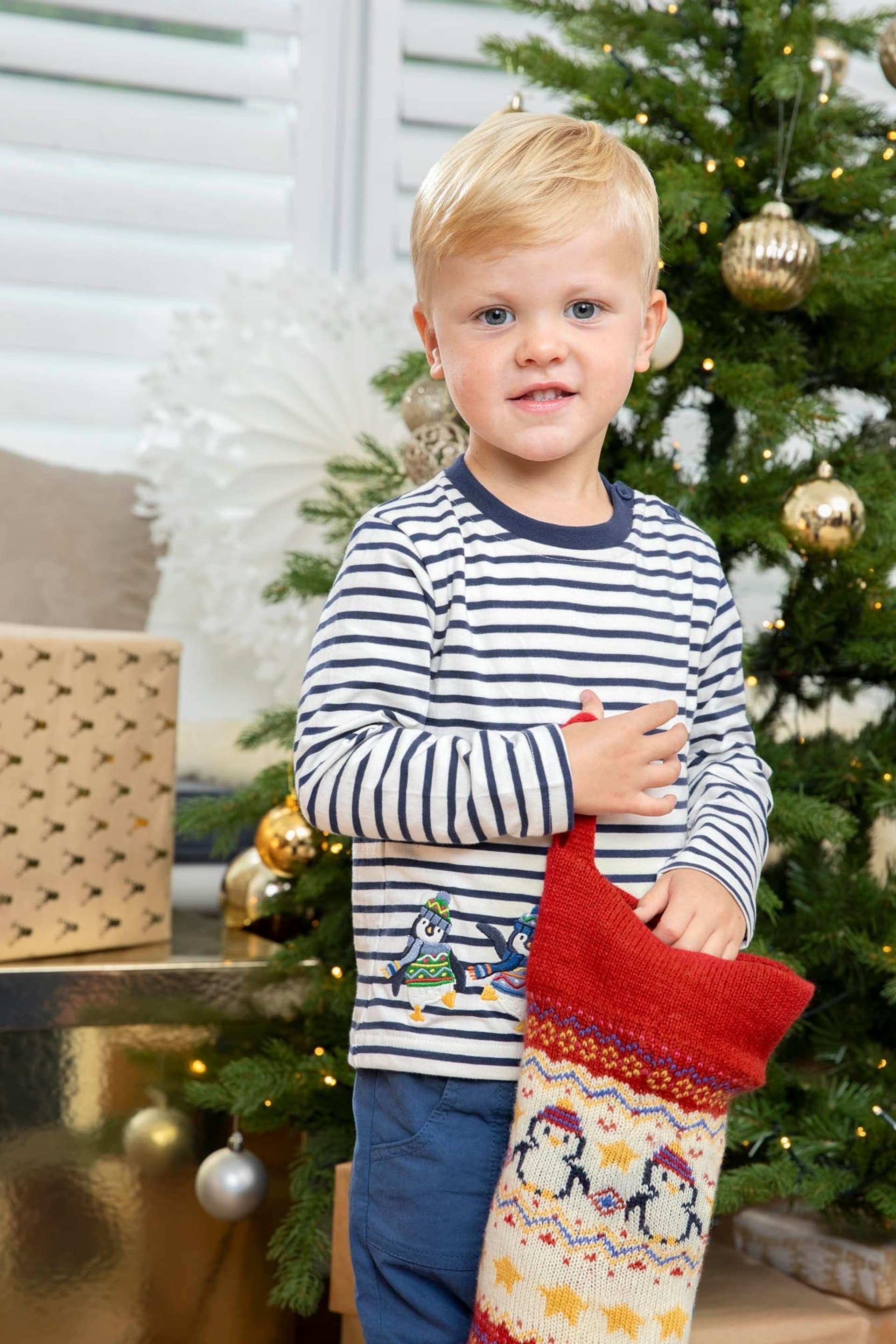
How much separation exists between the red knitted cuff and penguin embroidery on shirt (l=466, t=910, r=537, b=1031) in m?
0.02

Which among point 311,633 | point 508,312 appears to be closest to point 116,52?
point 311,633

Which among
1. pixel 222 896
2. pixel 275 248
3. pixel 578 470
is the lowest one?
pixel 222 896

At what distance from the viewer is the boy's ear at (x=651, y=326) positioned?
0.81m

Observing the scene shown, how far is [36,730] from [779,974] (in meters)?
0.89

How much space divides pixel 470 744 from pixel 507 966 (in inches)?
4.8

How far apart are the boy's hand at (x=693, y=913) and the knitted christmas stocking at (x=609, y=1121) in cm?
2

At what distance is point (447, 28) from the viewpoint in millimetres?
2080

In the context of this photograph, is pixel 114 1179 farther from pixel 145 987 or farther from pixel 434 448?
pixel 434 448

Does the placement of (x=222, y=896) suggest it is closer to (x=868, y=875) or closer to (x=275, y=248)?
(x=868, y=875)

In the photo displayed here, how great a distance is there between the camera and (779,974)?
709 mm

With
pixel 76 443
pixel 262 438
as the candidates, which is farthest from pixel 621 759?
pixel 76 443

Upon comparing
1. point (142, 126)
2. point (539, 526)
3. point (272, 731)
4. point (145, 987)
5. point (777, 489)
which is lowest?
point (145, 987)

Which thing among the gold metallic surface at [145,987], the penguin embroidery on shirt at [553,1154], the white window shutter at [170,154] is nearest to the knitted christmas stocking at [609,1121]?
the penguin embroidery on shirt at [553,1154]

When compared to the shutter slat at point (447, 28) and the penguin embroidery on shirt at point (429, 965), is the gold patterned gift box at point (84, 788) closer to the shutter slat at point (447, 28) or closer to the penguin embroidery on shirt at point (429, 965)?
the penguin embroidery on shirt at point (429, 965)
